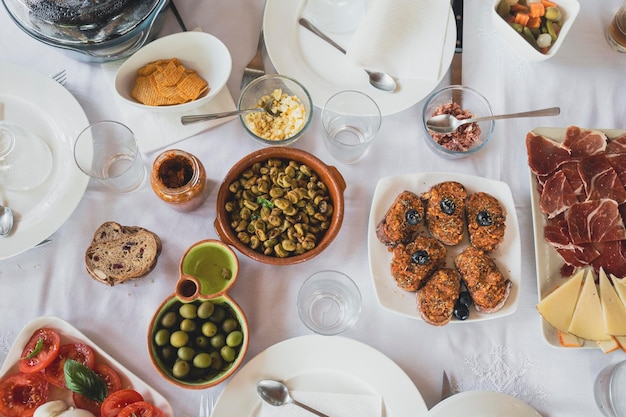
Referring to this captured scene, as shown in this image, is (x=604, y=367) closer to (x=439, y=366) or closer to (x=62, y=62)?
(x=439, y=366)

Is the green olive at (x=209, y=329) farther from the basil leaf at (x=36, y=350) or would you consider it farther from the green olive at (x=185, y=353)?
the basil leaf at (x=36, y=350)

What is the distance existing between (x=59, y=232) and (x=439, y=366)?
A: 1095mm

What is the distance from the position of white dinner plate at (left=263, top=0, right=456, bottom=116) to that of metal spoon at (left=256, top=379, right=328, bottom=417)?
76cm

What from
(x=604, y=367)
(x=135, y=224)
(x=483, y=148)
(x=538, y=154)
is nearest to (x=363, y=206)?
(x=483, y=148)

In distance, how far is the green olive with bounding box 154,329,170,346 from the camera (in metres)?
1.29

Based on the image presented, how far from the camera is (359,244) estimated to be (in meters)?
1.46

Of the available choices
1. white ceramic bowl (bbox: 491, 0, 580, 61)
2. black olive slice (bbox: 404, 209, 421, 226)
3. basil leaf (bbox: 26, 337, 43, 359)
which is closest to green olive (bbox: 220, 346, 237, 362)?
basil leaf (bbox: 26, 337, 43, 359)

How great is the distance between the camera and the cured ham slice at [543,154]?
142 centimetres

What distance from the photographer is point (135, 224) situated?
1.45 metres

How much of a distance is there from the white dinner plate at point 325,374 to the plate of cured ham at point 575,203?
0.42 meters

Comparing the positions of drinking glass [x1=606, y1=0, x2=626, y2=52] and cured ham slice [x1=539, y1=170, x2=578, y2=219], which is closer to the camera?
cured ham slice [x1=539, y1=170, x2=578, y2=219]

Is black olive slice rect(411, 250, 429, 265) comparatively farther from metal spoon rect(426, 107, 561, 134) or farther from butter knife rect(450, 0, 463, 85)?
butter knife rect(450, 0, 463, 85)

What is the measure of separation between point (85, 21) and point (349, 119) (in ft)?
2.40

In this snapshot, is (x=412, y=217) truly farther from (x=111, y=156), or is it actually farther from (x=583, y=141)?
(x=111, y=156)
